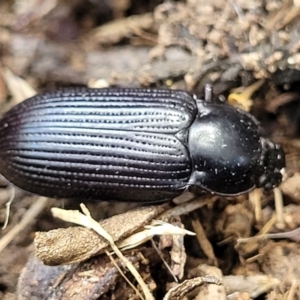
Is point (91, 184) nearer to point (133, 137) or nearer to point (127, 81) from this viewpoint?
point (133, 137)

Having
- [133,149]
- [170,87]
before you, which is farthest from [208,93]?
[133,149]

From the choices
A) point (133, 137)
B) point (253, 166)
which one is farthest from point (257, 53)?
point (133, 137)

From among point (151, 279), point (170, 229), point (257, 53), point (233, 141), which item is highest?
point (257, 53)

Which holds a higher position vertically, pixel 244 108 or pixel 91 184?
pixel 244 108

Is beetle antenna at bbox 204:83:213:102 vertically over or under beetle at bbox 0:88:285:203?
over

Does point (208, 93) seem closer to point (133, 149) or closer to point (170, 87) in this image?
point (170, 87)

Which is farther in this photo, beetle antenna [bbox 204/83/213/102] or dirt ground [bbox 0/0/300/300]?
beetle antenna [bbox 204/83/213/102]
